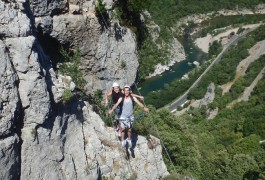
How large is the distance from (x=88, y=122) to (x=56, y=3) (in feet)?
18.5

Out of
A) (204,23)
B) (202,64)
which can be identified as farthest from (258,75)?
(204,23)

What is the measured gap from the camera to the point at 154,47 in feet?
237

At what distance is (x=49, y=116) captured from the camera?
1322 centimetres

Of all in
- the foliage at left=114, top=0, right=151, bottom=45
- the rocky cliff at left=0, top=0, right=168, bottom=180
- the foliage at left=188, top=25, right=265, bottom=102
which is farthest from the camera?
the foliage at left=188, top=25, right=265, bottom=102

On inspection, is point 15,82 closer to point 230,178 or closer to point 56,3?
point 56,3

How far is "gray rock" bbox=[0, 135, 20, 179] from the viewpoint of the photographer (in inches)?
452

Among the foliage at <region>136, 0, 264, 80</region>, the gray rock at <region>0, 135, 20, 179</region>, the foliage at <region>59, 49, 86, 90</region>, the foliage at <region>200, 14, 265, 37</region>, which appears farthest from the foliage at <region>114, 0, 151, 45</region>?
the foliage at <region>200, 14, 265, 37</region>

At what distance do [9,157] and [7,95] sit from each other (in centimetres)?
192

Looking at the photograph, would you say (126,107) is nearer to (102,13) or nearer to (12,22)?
(12,22)

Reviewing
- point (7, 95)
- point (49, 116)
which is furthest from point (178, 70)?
point (7, 95)

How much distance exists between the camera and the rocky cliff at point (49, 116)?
1201 cm

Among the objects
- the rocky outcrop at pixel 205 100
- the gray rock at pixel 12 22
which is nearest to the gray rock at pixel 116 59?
the gray rock at pixel 12 22

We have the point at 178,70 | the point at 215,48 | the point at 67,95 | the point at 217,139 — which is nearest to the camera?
the point at 67,95

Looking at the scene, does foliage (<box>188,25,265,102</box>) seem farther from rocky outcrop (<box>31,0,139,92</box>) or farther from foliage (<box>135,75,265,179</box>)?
rocky outcrop (<box>31,0,139,92</box>)
